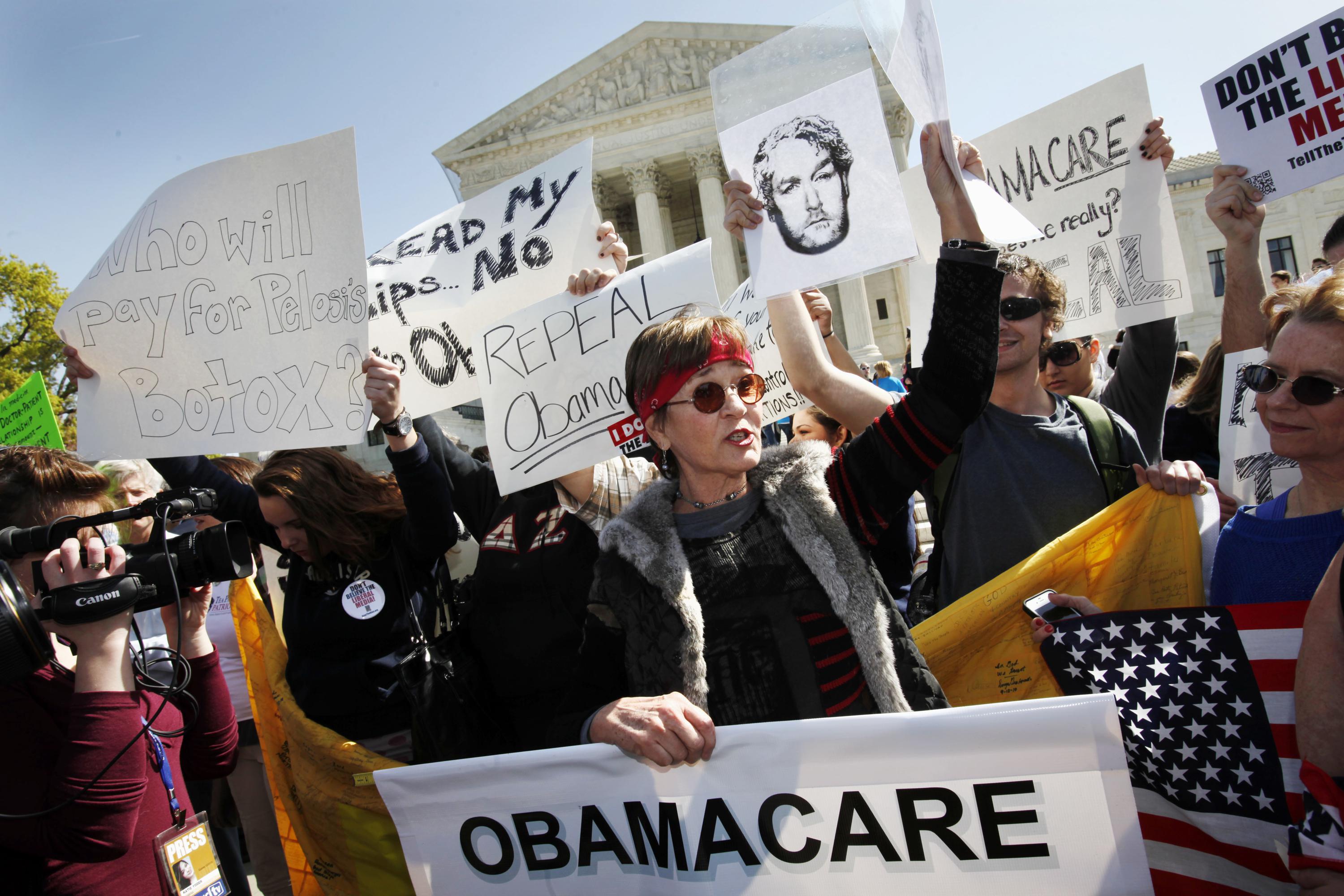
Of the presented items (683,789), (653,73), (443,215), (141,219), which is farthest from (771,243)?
(653,73)

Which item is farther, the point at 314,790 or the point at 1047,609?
the point at 314,790

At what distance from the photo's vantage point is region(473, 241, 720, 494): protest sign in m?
2.59

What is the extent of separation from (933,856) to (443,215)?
9.33 feet

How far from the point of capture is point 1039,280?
260 centimetres

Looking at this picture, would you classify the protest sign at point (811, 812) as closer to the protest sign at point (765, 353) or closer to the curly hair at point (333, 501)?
the curly hair at point (333, 501)

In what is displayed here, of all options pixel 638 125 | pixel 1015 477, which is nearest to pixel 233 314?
pixel 1015 477

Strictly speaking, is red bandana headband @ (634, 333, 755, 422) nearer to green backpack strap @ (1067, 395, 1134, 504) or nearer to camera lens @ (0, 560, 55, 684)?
green backpack strap @ (1067, 395, 1134, 504)

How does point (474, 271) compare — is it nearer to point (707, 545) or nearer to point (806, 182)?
point (806, 182)

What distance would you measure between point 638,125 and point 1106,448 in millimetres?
38858

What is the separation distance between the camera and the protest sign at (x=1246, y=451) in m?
2.33

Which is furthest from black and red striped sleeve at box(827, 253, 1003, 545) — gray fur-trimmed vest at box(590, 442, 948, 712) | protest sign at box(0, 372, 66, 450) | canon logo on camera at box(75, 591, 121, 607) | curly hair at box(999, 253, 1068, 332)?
protest sign at box(0, 372, 66, 450)

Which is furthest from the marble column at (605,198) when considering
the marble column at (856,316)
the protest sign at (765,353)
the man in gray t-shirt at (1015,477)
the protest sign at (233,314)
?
the man in gray t-shirt at (1015,477)

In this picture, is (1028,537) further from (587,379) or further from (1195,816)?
(587,379)

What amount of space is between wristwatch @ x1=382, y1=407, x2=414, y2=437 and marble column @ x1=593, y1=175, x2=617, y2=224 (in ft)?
117
